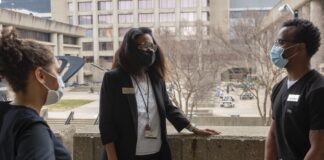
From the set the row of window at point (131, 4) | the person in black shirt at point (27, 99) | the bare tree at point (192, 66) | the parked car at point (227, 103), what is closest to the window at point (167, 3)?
the row of window at point (131, 4)

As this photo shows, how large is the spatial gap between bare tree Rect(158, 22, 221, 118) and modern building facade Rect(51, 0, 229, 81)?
1921 inches

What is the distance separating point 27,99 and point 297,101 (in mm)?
1679

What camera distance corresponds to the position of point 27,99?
1.84 m

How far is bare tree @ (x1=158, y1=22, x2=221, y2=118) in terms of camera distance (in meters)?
23.5

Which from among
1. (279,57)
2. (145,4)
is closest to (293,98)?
(279,57)

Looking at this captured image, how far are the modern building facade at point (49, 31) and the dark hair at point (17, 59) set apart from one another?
139 feet

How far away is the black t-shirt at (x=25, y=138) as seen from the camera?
1.57m

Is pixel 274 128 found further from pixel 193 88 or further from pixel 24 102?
pixel 193 88

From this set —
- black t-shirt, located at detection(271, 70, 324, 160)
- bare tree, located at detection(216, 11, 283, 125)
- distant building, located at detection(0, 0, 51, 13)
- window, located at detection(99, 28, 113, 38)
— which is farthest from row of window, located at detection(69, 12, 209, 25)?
black t-shirt, located at detection(271, 70, 324, 160)

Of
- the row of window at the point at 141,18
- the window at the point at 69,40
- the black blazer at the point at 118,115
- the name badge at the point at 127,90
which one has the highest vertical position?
the row of window at the point at 141,18

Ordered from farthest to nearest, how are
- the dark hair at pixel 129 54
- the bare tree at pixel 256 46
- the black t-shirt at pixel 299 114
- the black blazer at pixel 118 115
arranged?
the bare tree at pixel 256 46 < the dark hair at pixel 129 54 < the black blazer at pixel 118 115 < the black t-shirt at pixel 299 114

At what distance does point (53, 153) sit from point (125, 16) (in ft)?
256

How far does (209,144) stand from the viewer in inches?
150

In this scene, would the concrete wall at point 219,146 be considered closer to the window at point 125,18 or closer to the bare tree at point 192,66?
the bare tree at point 192,66
